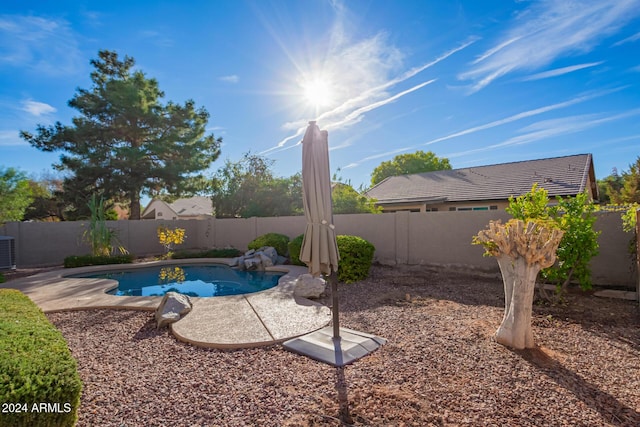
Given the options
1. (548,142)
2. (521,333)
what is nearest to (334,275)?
(521,333)

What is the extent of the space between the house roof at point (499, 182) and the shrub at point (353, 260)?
8.81m

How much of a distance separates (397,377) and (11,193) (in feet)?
43.5

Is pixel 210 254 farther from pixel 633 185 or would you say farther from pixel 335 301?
pixel 633 185

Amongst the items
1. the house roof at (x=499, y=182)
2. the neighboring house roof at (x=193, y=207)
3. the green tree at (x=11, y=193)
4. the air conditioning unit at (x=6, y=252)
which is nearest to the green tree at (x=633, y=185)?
the house roof at (x=499, y=182)

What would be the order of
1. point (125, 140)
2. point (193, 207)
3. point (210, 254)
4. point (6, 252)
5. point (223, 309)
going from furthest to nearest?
point (193, 207) < point (125, 140) < point (210, 254) < point (6, 252) < point (223, 309)

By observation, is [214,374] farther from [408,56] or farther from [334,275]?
[408,56]

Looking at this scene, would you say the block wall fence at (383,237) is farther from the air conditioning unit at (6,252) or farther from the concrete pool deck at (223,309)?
the concrete pool deck at (223,309)

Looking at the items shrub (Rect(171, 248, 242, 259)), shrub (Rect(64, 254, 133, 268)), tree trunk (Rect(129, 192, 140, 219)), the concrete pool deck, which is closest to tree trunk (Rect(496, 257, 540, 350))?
the concrete pool deck

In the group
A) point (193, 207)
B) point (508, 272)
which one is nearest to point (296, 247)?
point (508, 272)

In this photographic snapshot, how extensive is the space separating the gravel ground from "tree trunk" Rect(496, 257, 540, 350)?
0.14 m

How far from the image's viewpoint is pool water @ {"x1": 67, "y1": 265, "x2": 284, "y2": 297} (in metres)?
8.26

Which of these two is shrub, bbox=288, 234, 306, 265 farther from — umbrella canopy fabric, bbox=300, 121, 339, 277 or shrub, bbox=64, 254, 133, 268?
shrub, bbox=64, 254, 133, 268

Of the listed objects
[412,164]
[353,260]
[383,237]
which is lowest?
[353,260]

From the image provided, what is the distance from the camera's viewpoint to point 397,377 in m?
2.99
